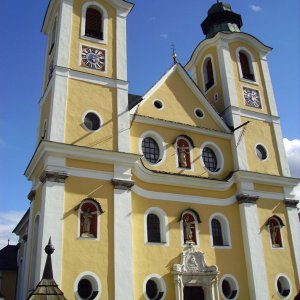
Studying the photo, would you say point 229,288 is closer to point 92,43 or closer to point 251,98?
point 251,98

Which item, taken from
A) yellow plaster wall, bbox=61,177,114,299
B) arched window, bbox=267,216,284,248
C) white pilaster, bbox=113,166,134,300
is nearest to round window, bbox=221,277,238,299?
arched window, bbox=267,216,284,248

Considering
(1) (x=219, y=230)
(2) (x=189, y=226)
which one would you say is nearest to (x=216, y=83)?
(1) (x=219, y=230)

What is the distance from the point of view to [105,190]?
669 inches

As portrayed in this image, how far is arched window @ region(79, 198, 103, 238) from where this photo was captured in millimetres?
16062

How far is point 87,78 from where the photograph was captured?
18.9 metres

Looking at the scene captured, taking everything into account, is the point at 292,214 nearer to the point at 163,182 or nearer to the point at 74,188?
the point at 163,182

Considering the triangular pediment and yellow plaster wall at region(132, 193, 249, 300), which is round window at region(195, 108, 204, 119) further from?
yellow plaster wall at region(132, 193, 249, 300)

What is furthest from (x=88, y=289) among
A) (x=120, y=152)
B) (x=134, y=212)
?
(x=120, y=152)

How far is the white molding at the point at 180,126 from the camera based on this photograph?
64.5ft

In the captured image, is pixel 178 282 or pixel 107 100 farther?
pixel 107 100

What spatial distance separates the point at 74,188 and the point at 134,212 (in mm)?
2913

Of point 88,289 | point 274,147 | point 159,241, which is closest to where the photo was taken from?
point 88,289

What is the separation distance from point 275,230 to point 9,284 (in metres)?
17.3

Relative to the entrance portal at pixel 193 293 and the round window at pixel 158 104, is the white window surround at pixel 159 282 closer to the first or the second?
the entrance portal at pixel 193 293
